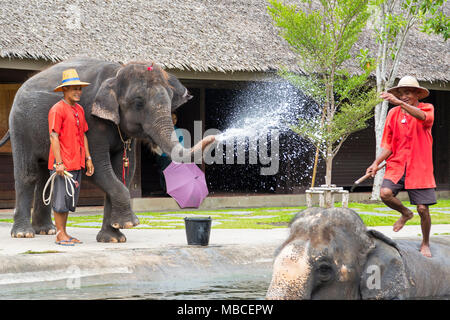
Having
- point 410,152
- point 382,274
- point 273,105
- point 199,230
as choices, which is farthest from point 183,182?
point 382,274

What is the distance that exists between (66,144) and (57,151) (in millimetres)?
132

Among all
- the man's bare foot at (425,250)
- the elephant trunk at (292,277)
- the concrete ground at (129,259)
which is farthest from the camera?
the concrete ground at (129,259)

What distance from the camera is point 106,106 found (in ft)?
28.9

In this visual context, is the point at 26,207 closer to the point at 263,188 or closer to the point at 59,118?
the point at 59,118

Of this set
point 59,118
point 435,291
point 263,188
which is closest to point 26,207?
point 59,118

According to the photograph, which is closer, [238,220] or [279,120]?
[238,220]

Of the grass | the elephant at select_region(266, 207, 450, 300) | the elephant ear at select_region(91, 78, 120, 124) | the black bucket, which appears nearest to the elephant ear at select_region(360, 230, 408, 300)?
the elephant at select_region(266, 207, 450, 300)

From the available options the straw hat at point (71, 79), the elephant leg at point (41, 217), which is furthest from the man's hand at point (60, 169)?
the elephant leg at point (41, 217)

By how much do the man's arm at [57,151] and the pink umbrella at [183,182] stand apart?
555 cm

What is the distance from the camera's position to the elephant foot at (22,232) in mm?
9438

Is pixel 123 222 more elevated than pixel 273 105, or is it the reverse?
pixel 273 105

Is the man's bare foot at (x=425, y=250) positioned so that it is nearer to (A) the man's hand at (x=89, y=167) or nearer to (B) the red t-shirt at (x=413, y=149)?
(B) the red t-shirt at (x=413, y=149)

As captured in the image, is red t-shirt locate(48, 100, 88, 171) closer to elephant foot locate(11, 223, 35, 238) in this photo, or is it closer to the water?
elephant foot locate(11, 223, 35, 238)

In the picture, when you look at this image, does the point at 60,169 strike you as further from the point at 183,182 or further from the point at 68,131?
the point at 183,182
